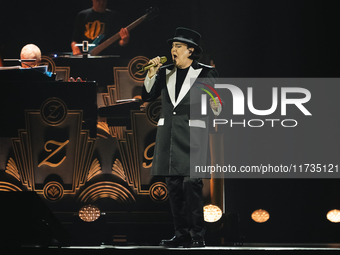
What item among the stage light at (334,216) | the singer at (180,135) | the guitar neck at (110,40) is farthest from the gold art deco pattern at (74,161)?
the stage light at (334,216)

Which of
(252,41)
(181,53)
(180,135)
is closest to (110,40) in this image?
(181,53)

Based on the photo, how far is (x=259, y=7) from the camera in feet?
17.2

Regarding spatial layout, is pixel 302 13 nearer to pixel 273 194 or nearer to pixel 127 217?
pixel 273 194

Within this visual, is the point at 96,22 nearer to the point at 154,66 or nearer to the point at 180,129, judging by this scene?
the point at 154,66

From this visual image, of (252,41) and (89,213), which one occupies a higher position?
(252,41)

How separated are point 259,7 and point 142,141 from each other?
1777mm

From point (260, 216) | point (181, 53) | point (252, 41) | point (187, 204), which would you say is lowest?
point (260, 216)

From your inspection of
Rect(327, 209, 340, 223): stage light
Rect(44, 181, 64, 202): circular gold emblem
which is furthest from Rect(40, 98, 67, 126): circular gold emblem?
Rect(327, 209, 340, 223): stage light

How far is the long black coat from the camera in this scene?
4.22 m

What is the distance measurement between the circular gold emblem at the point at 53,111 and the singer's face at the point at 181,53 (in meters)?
1.11

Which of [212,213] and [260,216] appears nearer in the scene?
[212,213]

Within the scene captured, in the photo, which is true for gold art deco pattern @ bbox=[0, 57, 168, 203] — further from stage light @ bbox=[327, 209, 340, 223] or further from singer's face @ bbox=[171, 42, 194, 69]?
stage light @ bbox=[327, 209, 340, 223]

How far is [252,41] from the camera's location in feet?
17.1

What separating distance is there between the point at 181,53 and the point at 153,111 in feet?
2.68
